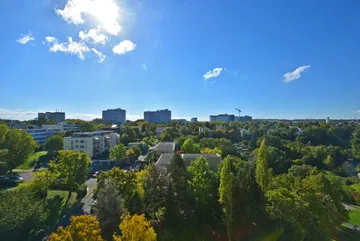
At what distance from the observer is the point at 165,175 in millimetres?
18078

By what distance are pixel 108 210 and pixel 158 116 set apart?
14880cm

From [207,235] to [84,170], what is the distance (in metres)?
16.2

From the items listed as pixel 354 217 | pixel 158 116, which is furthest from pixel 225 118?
pixel 354 217

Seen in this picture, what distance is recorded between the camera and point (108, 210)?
15789mm

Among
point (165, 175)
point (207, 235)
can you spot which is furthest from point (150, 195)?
point (207, 235)

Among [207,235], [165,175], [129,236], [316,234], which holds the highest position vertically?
[165,175]

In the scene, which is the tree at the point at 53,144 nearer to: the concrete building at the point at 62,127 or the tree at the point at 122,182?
the concrete building at the point at 62,127

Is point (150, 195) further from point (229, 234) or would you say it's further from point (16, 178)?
point (16, 178)

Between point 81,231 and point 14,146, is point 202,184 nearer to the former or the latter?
point 81,231

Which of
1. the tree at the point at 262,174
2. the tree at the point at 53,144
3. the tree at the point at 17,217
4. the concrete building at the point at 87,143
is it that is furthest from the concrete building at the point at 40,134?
the tree at the point at 262,174

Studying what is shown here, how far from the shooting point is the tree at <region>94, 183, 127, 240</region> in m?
15.8

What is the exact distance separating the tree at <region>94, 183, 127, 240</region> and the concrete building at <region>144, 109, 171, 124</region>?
147 m

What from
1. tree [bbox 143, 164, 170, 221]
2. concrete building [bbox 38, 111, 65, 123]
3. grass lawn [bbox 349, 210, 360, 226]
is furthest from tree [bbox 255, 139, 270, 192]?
concrete building [bbox 38, 111, 65, 123]

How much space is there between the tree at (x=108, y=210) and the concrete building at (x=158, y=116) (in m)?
147
